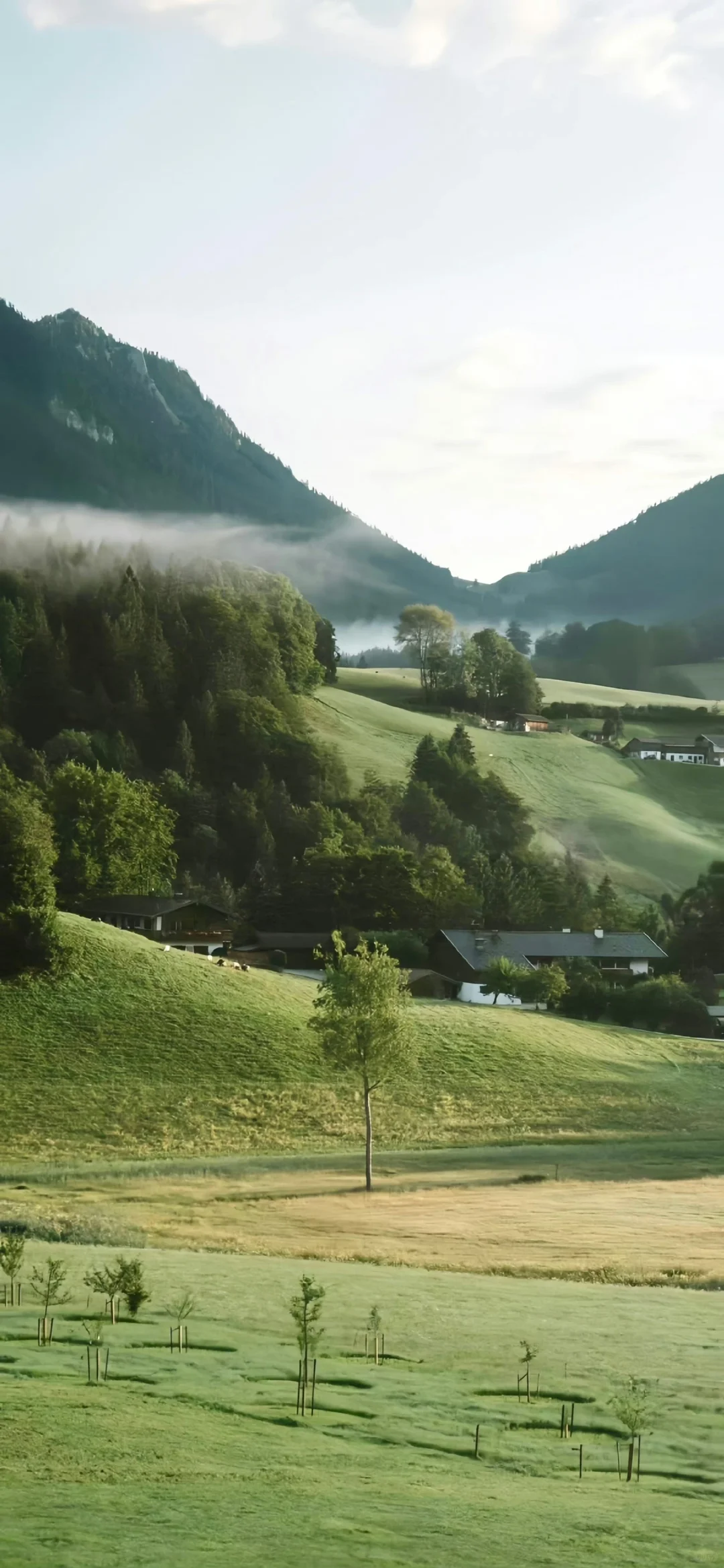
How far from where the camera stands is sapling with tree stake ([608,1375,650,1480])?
16.7m

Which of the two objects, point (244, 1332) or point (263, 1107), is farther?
point (263, 1107)

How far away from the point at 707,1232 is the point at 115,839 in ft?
306

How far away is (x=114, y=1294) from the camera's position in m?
25.2

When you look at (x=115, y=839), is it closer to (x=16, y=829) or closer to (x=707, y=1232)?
(x=16, y=829)

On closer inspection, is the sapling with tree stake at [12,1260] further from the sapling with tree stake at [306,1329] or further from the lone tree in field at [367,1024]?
the lone tree in field at [367,1024]

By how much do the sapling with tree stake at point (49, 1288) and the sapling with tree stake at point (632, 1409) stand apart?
8400 mm

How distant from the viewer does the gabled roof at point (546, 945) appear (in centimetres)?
11300

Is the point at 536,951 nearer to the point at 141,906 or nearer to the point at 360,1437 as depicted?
the point at 141,906

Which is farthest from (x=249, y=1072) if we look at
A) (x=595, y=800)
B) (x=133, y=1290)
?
(x=595, y=800)

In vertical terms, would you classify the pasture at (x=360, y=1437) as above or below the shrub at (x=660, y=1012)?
above

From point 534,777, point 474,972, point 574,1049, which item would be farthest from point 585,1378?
point 534,777

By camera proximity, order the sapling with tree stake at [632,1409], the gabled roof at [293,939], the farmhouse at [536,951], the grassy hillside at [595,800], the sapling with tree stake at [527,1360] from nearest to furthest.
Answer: the sapling with tree stake at [632,1409] < the sapling with tree stake at [527,1360] < the farmhouse at [536,951] < the gabled roof at [293,939] < the grassy hillside at [595,800]

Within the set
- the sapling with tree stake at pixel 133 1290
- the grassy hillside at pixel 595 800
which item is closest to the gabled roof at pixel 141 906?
the grassy hillside at pixel 595 800

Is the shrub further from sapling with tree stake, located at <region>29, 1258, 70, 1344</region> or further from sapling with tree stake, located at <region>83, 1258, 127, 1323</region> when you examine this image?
sapling with tree stake, located at <region>83, 1258, 127, 1323</region>
